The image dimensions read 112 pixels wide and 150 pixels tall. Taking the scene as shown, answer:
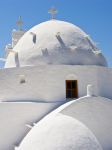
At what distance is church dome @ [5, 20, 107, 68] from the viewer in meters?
15.5

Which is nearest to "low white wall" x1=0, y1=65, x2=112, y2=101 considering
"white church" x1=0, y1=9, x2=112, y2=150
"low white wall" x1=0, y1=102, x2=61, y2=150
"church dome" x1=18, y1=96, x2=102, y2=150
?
"white church" x1=0, y1=9, x2=112, y2=150

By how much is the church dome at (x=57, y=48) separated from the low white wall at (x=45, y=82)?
0.81 metres

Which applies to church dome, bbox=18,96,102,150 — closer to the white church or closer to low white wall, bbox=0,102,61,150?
the white church

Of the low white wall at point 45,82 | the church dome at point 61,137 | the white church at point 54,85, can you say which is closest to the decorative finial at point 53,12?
the white church at point 54,85

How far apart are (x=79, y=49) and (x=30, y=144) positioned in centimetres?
709

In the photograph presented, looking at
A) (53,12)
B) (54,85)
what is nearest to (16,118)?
(54,85)

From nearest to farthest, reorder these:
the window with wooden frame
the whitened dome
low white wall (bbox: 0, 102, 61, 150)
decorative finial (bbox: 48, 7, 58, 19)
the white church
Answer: the whitened dome, the white church, low white wall (bbox: 0, 102, 61, 150), the window with wooden frame, decorative finial (bbox: 48, 7, 58, 19)

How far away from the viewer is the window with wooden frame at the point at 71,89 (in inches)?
584

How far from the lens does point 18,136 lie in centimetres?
1359

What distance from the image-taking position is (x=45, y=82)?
14617 millimetres

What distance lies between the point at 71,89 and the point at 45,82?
1.36 metres

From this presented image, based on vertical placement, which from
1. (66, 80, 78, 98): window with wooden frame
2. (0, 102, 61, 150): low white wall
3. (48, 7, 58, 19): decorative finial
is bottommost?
(0, 102, 61, 150): low white wall

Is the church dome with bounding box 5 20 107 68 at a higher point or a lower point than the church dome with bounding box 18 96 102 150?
higher

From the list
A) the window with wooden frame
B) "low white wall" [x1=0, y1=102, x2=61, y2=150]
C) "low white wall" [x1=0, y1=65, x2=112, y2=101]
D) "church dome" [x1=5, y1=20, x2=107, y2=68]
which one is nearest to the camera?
"low white wall" [x1=0, y1=102, x2=61, y2=150]
